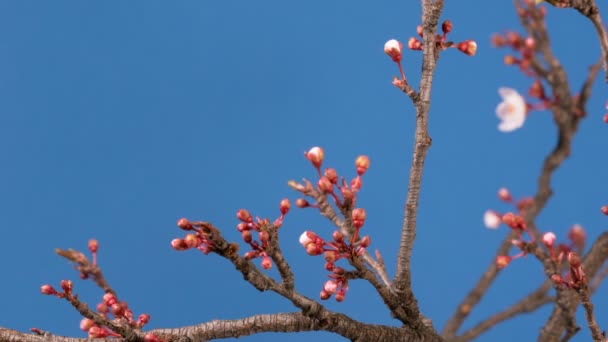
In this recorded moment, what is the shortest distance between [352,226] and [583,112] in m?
0.88

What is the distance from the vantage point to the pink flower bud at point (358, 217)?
1.66 metres

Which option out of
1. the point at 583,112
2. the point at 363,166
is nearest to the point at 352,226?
the point at 363,166

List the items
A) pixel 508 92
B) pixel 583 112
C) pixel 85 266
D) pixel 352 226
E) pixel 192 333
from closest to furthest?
1. pixel 85 266
2. pixel 352 226
3. pixel 192 333
4. pixel 583 112
5. pixel 508 92

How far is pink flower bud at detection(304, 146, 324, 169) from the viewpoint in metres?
1.61

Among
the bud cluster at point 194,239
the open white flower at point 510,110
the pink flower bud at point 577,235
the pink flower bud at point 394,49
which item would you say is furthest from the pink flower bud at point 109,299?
the pink flower bud at point 577,235

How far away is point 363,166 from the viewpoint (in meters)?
1.68

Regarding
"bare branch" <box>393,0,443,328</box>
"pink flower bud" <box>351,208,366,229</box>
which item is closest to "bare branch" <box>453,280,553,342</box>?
"bare branch" <box>393,0,443,328</box>

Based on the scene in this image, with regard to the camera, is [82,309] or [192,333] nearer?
[82,309]

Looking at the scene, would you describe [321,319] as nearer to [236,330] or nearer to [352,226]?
[236,330]

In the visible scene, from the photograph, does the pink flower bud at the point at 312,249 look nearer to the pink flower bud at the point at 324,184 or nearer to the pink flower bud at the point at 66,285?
the pink flower bud at the point at 324,184

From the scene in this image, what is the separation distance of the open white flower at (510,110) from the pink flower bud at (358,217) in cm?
79

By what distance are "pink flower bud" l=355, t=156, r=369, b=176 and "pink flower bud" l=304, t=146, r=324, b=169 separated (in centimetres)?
10

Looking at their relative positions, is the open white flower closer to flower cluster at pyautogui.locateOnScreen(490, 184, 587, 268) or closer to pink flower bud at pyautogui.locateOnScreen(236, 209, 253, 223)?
flower cluster at pyautogui.locateOnScreen(490, 184, 587, 268)

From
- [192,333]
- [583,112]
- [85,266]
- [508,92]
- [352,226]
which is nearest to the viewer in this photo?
[85,266]
